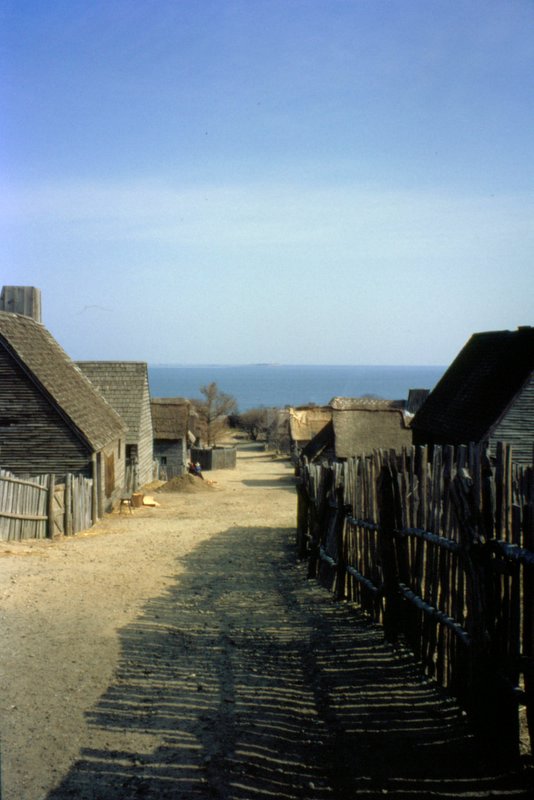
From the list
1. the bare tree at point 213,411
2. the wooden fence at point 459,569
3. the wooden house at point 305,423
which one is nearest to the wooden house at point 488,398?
the wooden fence at point 459,569

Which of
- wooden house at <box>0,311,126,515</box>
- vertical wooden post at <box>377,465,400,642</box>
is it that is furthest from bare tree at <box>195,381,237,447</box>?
vertical wooden post at <box>377,465,400,642</box>

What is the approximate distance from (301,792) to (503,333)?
2171 centimetres

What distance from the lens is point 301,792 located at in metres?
4.47

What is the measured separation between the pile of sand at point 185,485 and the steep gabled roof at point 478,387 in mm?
12743

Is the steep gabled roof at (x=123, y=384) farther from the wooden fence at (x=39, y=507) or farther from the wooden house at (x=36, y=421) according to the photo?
the wooden fence at (x=39, y=507)

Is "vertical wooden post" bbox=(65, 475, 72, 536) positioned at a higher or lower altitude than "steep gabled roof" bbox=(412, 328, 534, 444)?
lower

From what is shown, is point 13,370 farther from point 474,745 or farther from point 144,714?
point 474,745

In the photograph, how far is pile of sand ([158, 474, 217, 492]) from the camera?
34.3m

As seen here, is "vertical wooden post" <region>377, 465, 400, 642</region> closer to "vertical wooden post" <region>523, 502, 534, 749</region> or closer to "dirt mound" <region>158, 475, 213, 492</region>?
"vertical wooden post" <region>523, 502, 534, 749</region>

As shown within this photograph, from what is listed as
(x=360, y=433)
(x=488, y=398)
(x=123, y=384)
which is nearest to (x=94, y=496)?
(x=488, y=398)

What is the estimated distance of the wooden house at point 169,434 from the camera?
4350 centimetres

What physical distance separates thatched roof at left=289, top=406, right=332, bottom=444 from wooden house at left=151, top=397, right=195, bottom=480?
10.6 meters

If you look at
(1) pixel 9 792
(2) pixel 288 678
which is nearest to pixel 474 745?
(2) pixel 288 678

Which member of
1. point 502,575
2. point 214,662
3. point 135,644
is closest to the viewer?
point 502,575
